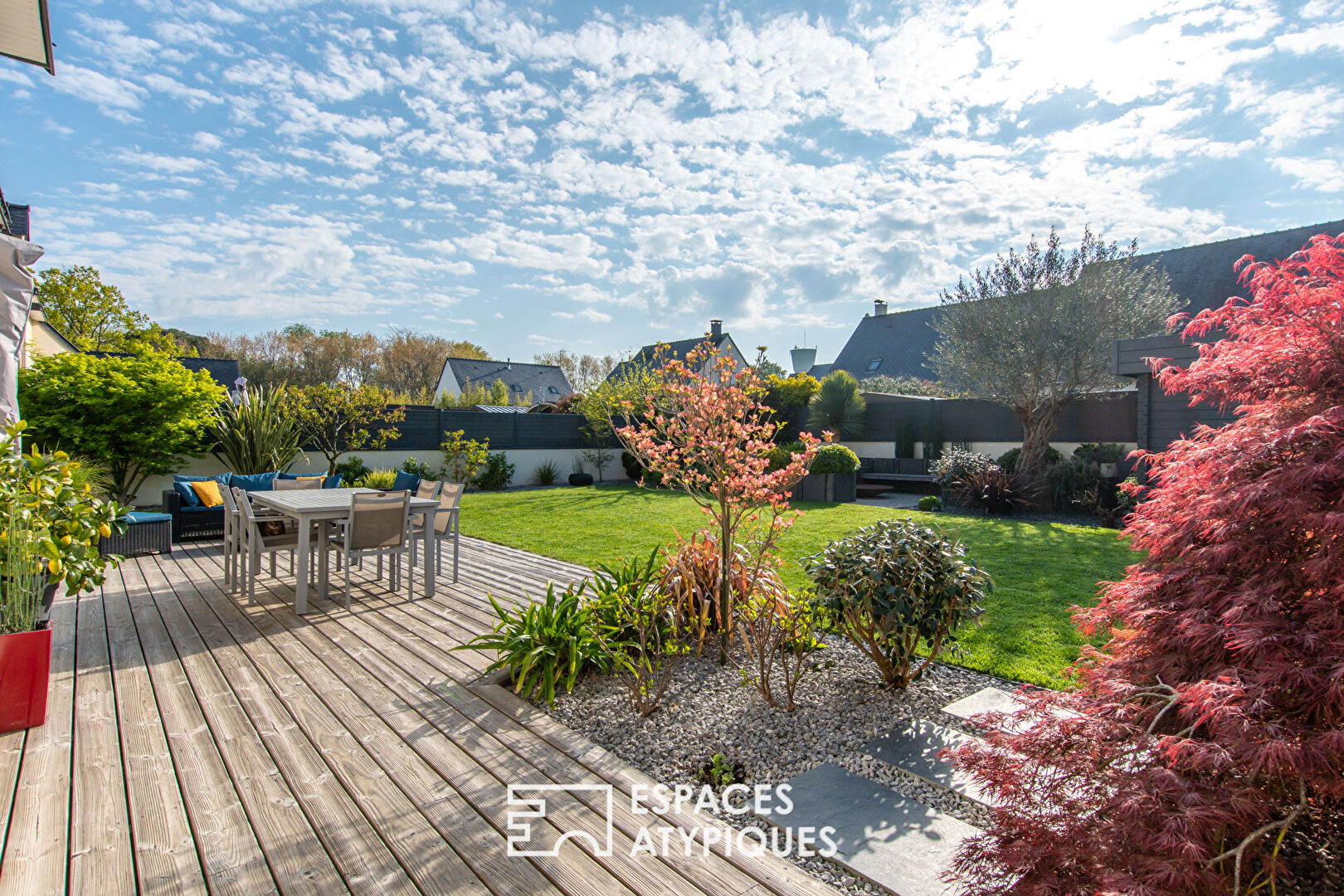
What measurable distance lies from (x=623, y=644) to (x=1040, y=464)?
9.62m

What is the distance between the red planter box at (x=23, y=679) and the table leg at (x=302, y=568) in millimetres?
1668

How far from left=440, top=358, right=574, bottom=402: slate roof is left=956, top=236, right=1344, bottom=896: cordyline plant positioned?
88.2 feet

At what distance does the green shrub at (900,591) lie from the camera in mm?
2812

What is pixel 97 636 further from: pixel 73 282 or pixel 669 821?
pixel 73 282

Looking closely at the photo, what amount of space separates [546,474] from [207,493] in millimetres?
7659

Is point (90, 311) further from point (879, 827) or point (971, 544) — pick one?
point (879, 827)

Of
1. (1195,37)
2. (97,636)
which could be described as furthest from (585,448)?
(1195,37)

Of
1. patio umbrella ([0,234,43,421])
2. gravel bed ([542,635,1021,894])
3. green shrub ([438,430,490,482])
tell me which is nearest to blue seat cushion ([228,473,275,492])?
patio umbrella ([0,234,43,421])

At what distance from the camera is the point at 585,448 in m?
15.7

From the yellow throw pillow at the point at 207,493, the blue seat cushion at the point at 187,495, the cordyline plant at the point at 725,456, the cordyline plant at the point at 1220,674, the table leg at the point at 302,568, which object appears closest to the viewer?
the cordyline plant at the point at 1220,674

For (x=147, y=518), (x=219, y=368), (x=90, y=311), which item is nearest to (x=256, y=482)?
(x=147, y=518)

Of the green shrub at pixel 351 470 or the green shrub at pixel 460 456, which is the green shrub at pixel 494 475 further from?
the green shrub at pixel 351 470

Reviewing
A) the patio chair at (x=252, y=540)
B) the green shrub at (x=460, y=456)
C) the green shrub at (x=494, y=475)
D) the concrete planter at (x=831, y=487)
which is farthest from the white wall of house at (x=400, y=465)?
the patio chair at (x=252, y=540)

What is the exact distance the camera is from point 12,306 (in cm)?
330
